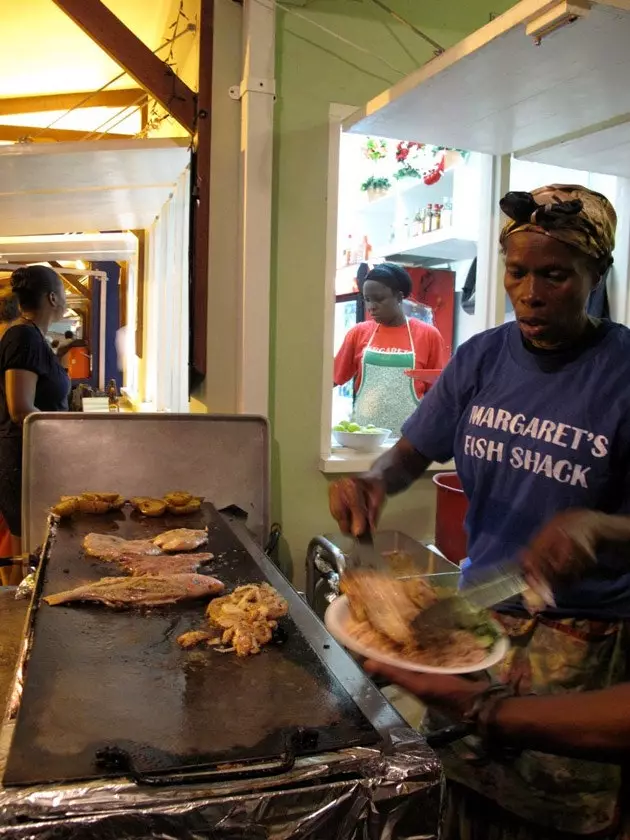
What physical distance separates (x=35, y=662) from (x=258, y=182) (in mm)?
2383

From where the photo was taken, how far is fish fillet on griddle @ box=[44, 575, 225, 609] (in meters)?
1.85

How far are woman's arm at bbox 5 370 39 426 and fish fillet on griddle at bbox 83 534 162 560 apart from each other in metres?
1.33

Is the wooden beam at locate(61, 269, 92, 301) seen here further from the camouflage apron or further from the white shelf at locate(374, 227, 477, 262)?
the camouflage apron

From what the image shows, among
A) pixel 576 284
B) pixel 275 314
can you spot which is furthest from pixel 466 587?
pixel 275 314

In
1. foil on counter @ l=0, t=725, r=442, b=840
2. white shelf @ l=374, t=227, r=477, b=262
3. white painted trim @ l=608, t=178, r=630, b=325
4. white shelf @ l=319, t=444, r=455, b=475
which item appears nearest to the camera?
foil on counter @ l=0, t=725, r=442, b=840

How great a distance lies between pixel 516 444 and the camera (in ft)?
5.79

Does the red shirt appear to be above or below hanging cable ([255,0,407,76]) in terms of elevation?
below

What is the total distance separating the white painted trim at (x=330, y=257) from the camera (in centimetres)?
338

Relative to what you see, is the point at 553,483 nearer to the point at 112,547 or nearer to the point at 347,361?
the point at 112,547

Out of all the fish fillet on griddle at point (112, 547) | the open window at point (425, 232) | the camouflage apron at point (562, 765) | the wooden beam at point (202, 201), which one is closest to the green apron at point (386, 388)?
the open window at point (425, 232)

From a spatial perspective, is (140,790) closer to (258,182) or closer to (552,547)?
(552,547)

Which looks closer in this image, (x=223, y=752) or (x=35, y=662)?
(x=223, y=752)

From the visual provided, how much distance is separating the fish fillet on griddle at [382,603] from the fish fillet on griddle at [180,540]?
0.78 m

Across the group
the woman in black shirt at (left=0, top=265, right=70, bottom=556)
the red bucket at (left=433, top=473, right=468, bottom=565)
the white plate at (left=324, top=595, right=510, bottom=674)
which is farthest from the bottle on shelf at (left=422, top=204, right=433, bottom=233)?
the white plate at (left=324, top=595, right=510, bottom=674)
